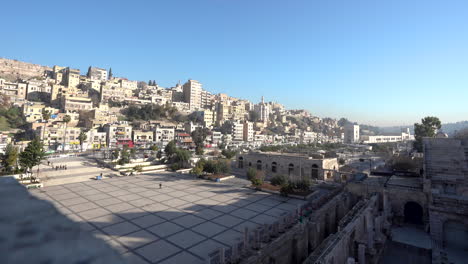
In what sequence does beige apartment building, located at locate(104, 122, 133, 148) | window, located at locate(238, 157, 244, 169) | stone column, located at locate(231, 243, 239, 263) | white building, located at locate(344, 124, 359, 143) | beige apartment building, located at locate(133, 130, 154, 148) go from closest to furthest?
stone column, located at locate(231, 243, 239, 263) < window, located at locate(238, 157, 244, 169) < beige apartment building, located at locate(104, 122, 133, 148) < beige apartment building, located at locate(133, 130, 154, 148) < white building, located at locate(344, 124, 359, 143)

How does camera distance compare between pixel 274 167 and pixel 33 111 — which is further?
pixel 33 111

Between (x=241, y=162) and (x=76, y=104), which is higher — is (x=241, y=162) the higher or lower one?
the lower one

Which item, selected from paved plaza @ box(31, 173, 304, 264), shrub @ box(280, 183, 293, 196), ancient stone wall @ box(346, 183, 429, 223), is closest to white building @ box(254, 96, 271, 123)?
paved plaza @ box(31, 173, 304, 264)

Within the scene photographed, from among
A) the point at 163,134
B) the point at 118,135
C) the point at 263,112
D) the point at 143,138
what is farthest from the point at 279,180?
the point at 263,112

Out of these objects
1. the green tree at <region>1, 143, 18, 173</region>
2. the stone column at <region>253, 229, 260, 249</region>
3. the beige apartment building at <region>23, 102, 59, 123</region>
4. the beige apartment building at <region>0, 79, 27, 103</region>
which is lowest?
the stone column at <region>253, 229, 260, 249</region>

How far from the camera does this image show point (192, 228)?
637 inches

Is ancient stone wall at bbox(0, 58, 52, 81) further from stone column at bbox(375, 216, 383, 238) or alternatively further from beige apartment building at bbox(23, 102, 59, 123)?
stone column at bbox(375, 216, 383, 238)

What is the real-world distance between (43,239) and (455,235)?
91.3 ft

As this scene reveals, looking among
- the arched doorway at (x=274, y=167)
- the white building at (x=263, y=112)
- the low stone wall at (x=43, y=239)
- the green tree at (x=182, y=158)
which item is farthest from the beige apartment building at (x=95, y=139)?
the white building at (x=263, y=112)

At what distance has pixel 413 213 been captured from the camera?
19.7 meters

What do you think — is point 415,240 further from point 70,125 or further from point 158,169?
point 70,125

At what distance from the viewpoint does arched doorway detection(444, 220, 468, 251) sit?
615 inches

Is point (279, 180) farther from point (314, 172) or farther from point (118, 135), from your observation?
point (118, 135)

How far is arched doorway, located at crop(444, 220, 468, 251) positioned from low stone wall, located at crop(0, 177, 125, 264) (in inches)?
872
